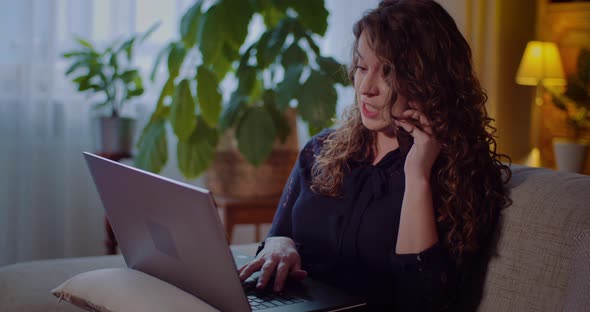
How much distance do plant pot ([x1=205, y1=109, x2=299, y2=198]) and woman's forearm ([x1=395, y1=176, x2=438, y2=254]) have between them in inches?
57.4

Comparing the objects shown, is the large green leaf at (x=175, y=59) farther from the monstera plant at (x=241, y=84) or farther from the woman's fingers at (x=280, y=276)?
the woman's fingers at (x=280, y=276)

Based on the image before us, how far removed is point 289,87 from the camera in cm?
236

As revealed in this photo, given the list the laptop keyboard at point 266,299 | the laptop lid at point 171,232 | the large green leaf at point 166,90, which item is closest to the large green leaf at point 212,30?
the large green leaf at point 166,90

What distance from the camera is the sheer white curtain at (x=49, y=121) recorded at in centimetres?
277

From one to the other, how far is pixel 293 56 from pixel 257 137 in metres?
0.31

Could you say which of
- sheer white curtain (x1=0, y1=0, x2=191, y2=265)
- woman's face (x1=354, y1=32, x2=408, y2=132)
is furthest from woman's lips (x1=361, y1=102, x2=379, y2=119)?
sheer white curtain (x1=0, y1=0, x2=191, y2=265)

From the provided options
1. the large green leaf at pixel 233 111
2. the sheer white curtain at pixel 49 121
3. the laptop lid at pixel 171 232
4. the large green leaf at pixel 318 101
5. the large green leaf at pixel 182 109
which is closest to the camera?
the laptop lid at pixel 171 232

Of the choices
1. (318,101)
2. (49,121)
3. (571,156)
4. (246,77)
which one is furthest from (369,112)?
(571,156)

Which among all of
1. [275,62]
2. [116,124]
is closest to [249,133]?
[275,62]

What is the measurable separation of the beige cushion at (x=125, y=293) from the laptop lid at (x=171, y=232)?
26 millimetres

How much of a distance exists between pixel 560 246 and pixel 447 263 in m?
0.19

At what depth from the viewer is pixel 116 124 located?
8.84 feet

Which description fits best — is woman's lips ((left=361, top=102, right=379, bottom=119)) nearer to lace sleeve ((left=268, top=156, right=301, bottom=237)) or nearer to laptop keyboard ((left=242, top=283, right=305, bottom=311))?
lace sleeve ((left=268, top=156, right=301, bottom=237))

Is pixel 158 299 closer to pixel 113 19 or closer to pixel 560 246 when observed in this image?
pixel 560 246
